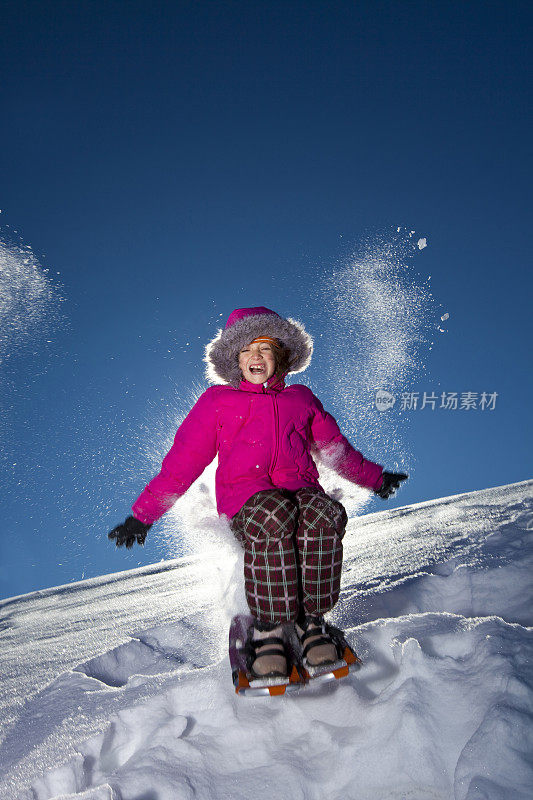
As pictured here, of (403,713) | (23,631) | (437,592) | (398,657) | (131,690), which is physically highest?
(437,592)

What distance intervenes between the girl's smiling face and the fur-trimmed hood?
8 centimetres

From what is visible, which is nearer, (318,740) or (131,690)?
(318,740)

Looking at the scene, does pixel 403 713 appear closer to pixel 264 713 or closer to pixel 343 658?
pixel 343 658

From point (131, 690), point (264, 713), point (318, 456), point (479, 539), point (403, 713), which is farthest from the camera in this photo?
point (479, 539)

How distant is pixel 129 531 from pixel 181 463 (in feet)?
1.80

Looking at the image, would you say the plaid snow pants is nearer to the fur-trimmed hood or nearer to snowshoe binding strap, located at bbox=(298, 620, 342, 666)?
snowshoe binding strap, located at bbox=(298, 620, 342, 666)

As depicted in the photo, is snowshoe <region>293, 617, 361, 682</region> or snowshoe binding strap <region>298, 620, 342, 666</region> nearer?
snowshoe <region>293, 617, 361, 682</region>

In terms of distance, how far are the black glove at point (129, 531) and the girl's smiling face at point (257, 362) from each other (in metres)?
Result: 1.20

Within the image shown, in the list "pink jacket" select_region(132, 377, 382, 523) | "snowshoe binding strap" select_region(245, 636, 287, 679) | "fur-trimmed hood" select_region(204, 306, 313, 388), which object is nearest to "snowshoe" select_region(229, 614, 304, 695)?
"snowshoe binding strap" select_region(245, 636, 287, 679)

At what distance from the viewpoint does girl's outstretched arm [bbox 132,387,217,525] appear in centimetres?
282

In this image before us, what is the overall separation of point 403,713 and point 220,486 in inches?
58.5

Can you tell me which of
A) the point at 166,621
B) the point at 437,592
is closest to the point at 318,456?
the point at 437,592

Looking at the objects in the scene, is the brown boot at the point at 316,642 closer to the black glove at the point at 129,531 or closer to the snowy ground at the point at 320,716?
the snowy ground at the point at 320,716

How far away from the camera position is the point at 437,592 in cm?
289
